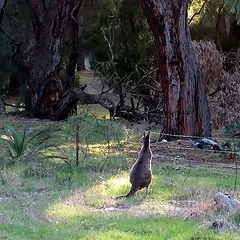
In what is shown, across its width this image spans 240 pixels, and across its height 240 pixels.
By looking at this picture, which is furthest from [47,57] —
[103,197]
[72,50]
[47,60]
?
[103,197]

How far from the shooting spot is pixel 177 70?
52.7ft

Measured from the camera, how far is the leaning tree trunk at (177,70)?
15844 millimetres

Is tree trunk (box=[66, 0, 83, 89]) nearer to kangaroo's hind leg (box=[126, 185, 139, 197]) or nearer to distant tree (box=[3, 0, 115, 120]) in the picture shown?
distant tree (box=[3, 0, 115, 120])

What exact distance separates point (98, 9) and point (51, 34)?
3.78 m

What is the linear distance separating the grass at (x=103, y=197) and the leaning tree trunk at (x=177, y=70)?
2.48 m

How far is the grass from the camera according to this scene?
7012 millimetres

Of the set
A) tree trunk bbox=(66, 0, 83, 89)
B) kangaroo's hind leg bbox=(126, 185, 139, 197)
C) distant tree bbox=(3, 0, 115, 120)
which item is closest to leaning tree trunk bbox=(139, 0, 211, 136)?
distant tree bbox=(3, 0, 115, 120)

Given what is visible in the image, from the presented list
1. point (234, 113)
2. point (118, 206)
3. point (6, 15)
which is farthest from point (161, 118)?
point (118, 206)

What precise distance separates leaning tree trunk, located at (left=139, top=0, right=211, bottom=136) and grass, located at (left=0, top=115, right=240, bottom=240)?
8.15 ft

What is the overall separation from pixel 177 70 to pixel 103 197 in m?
7.54

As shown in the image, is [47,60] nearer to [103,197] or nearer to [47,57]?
[47,57]

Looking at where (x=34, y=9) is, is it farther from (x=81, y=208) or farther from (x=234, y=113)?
(x=81, y=208)

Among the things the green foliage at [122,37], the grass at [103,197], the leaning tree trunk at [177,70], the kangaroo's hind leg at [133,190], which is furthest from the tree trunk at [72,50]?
the kangaroo's hind leg at [133,190]

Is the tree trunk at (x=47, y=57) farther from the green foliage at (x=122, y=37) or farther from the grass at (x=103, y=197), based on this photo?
the grass at (x=103, y=197)
